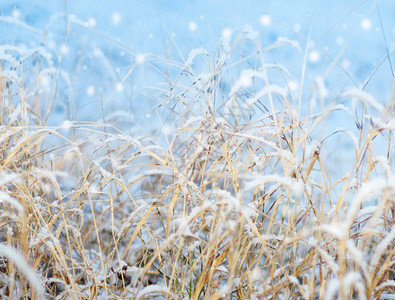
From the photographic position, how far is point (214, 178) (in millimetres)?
959

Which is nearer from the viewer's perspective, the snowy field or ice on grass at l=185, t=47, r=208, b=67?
the snowy field

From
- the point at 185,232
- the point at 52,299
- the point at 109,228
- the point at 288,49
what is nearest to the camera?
the point at 185,232

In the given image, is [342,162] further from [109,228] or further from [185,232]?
[185,232]

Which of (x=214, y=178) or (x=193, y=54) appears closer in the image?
(x=214, y=178)

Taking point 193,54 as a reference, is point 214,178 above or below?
A: below

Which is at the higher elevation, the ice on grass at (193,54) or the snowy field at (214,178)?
the ice on grass at (193,54)

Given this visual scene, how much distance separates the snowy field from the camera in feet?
2.52

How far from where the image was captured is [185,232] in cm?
74

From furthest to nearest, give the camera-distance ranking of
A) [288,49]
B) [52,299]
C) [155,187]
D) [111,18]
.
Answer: [288,49] < [111,18] < [155,187] < [52,299]

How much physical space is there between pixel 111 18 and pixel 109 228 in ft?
3.92

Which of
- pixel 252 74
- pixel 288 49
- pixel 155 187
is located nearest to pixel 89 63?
pixel 155 187

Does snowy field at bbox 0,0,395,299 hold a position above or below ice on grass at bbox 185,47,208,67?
below

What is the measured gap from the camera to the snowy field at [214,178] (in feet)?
2.52

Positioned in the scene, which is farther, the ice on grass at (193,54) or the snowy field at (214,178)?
the ice on grass at (193,54)
